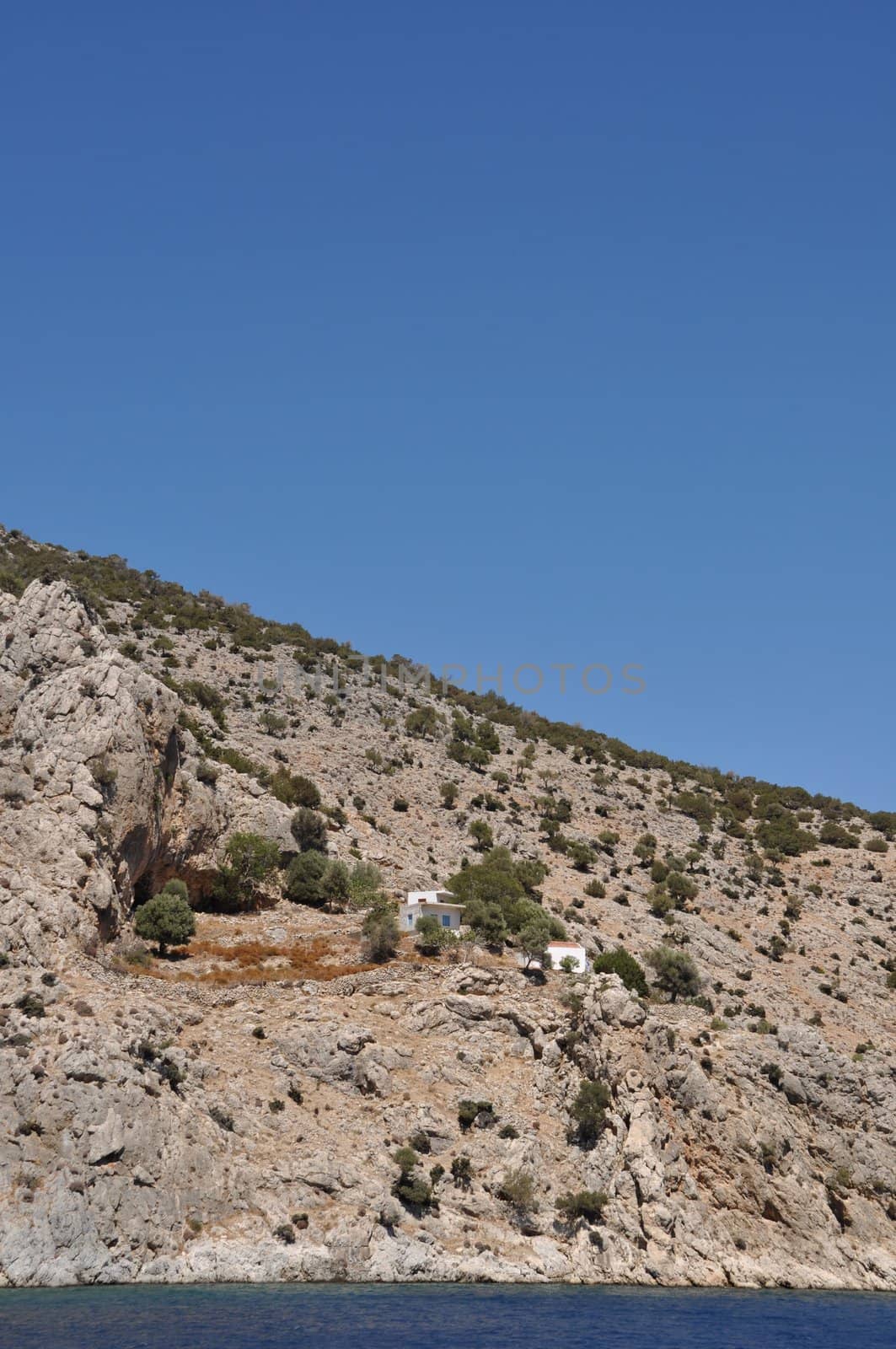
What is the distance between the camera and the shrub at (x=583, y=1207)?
2055 inches

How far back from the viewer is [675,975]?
7444 cm

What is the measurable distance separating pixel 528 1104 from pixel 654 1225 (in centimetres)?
694

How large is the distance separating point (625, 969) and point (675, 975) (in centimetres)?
581

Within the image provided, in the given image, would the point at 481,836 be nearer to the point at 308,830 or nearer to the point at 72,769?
the point at 308,830

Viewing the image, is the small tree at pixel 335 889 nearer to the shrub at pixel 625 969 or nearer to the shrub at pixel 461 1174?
the shrub at pixel 625 969

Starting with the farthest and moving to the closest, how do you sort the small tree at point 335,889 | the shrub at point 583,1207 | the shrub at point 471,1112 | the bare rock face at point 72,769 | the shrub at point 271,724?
the shrub at point 271,724 < the small tree at point 335,889 < the bare rock face at point 72,769 < the shrub at point 471,1112 < the shrub at point 583,1207

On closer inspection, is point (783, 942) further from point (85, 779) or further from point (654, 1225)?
point (85, 779)

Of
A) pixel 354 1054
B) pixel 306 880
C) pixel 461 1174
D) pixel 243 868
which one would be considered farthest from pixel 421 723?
pixel 461 1174

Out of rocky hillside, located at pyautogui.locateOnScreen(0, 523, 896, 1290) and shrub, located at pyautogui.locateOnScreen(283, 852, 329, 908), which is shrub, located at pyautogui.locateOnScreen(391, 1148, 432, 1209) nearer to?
rocky hillside, located at pyautogui.locateOnScreen(0, 523, 896, 1290)

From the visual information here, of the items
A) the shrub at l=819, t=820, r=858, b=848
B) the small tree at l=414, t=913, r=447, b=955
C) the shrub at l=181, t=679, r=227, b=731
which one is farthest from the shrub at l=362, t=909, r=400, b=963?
the shrub at l=819, t=820, r=858, b=848

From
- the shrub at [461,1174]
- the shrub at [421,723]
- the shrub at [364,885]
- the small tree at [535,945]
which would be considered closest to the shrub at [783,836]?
the shrub at [421,723]

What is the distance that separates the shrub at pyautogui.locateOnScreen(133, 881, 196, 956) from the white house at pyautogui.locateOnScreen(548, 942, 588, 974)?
59.1ft

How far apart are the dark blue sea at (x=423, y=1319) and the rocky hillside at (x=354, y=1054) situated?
201cm

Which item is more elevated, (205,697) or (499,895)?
(205,697)
